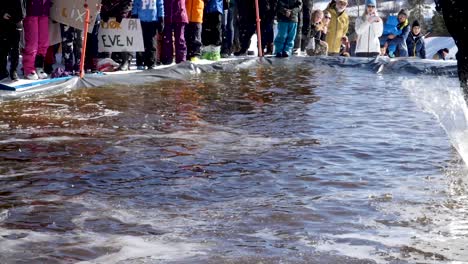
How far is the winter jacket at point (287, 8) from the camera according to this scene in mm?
12867

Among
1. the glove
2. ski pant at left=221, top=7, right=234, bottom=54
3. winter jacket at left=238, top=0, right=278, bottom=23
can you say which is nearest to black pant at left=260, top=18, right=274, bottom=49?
winter jacket at left=238, top=0, right=278, bottom=23

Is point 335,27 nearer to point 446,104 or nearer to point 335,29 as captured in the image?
point 335,29

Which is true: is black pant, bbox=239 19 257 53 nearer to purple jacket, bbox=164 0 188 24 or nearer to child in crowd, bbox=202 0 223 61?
child in crowd, bbox=202 0 223 61

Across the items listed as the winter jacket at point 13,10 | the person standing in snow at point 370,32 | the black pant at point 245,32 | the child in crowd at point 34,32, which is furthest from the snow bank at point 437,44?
the winter jacket at point 13,10

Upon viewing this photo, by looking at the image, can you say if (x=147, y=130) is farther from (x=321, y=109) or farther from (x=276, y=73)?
(x=276, y=73)

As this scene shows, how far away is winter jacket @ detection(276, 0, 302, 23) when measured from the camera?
1287 cm

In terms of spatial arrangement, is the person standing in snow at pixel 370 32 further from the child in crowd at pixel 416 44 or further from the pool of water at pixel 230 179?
the pool of water at pixel 230 179

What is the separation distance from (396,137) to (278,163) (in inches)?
57.2

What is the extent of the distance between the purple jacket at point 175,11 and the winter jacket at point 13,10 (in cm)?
272

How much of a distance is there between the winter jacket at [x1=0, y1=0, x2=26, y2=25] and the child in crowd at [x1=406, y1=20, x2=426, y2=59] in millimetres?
8468

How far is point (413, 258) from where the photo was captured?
131 inches

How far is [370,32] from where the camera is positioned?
46.2 feet

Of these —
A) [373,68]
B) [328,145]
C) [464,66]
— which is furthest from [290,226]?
[373,68]

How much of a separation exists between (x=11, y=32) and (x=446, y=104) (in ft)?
15.5
